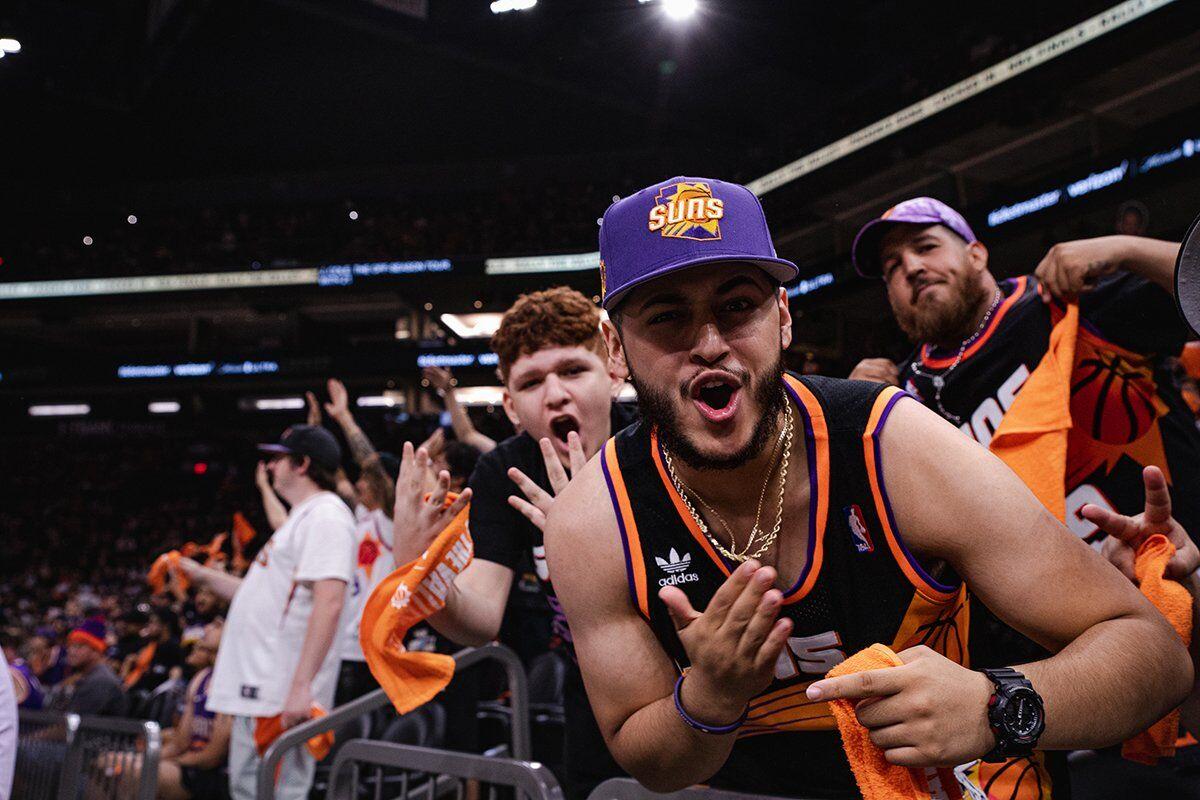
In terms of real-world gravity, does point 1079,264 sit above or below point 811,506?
above

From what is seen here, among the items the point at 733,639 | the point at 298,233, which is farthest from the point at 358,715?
the point at 298,233

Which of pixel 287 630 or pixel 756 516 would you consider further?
pixel 287 630

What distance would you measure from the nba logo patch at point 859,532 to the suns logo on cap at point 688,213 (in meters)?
0.57

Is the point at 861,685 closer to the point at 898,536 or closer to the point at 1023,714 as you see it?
the point at 1023,714

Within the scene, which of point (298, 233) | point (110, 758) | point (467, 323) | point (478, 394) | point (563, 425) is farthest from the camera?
point (298, 233)

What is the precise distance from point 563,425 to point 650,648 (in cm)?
113

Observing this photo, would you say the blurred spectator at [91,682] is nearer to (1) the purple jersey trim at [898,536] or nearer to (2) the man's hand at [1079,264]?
(1) the purple jersey trim at [898,536]

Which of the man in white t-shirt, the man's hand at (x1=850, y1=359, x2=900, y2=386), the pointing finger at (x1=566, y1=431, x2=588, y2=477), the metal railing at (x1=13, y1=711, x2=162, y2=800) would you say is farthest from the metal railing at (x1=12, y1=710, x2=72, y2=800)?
the man's hand at (x1=850, y1=359, x2=900, y2=386)

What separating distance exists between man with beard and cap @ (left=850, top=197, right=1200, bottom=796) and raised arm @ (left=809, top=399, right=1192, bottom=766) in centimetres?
86

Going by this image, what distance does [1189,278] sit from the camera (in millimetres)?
1386

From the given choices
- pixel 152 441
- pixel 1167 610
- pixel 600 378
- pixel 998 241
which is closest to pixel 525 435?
pixel 600 378

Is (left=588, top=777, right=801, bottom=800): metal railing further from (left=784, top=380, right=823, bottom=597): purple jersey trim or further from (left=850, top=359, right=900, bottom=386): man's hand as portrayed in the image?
(left=850, top=359, right=900, bottom=386): man's hand

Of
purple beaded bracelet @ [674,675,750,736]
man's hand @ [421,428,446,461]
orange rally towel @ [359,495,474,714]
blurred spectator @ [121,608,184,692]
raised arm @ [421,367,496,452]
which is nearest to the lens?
purple beaded bracelet @ [674,675,750,736]

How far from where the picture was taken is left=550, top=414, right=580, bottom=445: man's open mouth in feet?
8.93
